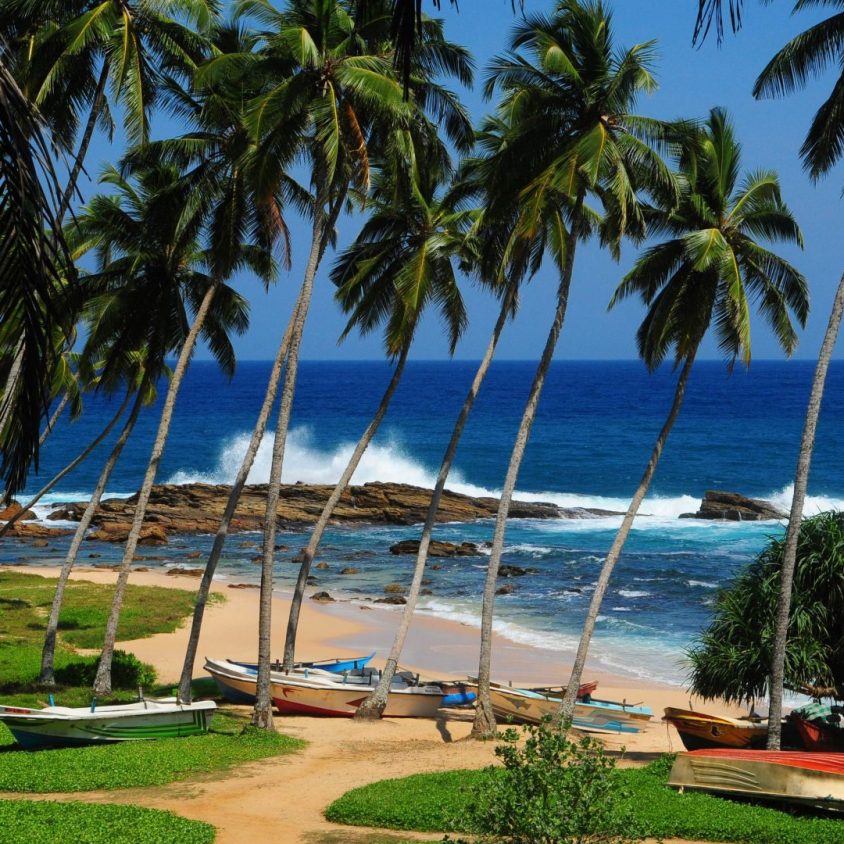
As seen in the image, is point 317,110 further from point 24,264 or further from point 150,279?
point 24,264

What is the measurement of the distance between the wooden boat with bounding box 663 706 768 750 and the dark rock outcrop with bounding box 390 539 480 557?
92.6 ft

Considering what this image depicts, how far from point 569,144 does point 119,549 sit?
33.6m

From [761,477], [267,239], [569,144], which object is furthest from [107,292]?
[761,477]

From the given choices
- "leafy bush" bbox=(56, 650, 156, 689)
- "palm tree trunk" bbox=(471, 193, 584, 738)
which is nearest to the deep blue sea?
"leafy bush" bbox=(56, 650, 156, 689)

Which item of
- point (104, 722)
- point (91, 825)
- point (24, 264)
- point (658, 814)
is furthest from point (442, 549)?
point (24, 264)

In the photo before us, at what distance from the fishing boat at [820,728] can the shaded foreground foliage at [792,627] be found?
0.69m

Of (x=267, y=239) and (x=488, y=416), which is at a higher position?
(x=488, y=416)

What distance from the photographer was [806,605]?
56.6ft

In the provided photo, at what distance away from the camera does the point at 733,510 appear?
185 ft

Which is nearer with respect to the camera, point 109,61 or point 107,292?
point 109,61

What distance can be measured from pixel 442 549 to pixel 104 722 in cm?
2920

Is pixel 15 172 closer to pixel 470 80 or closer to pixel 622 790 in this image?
pixel 622 790

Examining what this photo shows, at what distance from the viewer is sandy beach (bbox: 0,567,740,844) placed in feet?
46.9

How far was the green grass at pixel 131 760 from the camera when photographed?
1496cm
